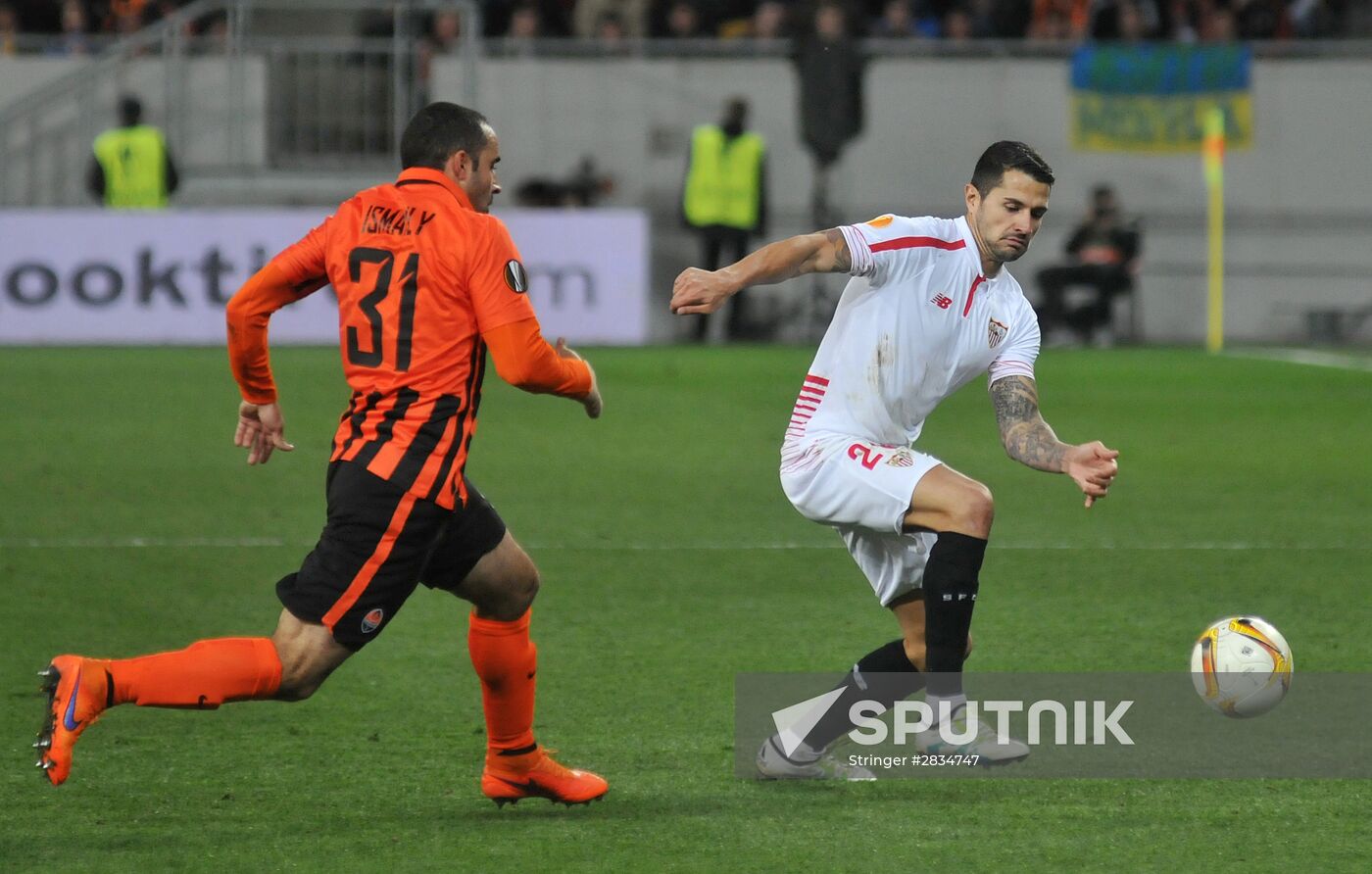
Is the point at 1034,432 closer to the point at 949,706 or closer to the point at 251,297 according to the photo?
the point at 949,706

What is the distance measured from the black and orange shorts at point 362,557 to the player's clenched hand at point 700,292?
0.73 metres

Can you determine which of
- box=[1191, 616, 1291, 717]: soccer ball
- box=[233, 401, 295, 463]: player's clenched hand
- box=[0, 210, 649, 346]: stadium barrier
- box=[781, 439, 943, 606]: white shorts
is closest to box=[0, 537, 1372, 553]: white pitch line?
box=[1191, 616, 1291, 717]: soccer ball

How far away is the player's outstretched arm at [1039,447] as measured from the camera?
4.75 metres

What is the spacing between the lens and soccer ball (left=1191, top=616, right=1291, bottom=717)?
545cm

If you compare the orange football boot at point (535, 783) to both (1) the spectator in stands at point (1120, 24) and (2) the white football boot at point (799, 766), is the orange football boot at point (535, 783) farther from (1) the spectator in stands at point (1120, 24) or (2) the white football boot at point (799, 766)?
(1) the spectator in stands at point (1120, 24)

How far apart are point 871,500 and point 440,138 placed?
4.66 feet

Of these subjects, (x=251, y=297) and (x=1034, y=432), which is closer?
(x=251, y=297)

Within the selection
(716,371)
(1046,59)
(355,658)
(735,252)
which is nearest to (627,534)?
(355,658)

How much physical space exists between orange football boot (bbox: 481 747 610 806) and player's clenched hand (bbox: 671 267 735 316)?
46.8 inches

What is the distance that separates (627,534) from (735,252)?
1120cm

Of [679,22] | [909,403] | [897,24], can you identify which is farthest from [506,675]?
[897,24]

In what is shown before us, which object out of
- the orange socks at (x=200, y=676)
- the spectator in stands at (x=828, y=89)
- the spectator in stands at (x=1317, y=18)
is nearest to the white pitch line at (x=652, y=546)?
the orange socks at (x=200, y=676)

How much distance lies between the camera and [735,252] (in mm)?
20125

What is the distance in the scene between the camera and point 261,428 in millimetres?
4953
